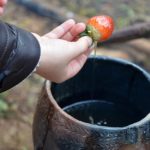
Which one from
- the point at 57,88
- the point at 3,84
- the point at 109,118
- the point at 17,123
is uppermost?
the point at 3,84

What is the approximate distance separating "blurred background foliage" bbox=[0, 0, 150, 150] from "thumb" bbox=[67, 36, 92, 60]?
0.96 m

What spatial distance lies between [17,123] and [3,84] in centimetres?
115

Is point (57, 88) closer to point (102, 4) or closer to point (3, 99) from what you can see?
point (3, 99)

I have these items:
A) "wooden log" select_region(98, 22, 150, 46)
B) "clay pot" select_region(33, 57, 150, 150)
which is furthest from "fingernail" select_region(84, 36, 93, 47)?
"wooden log" select_region(98, 22, 150, 46)

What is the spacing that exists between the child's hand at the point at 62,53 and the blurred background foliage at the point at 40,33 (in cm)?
89

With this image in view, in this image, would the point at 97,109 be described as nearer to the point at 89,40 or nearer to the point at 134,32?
the point at 89,40

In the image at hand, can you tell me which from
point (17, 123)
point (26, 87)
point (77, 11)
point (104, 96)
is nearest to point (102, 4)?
point (77, 11)

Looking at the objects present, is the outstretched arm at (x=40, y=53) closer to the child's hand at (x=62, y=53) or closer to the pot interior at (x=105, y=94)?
the child's hand at (x=62, y=53)

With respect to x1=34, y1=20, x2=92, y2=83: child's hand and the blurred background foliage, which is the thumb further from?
the blurred background foliage

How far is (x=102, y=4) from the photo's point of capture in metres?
3.68

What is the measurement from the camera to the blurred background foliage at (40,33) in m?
2.49

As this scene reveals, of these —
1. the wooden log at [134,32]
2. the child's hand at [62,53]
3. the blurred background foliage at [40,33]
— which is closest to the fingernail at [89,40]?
the child's hand at [62,53]

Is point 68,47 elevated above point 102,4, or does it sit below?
above

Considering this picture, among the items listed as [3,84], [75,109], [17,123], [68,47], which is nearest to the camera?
[3,84]
